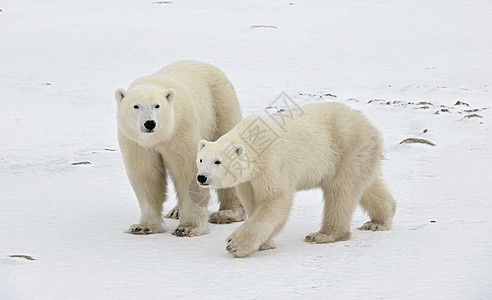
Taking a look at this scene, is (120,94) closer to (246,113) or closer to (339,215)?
(339,215)

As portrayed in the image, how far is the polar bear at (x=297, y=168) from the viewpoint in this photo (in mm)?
5617

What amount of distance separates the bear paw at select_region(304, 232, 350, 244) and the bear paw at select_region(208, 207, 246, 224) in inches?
41.8

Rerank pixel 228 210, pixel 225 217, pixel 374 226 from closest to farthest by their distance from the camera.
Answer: pixel 374 226 < pixel 225 217 < pixel 228 210

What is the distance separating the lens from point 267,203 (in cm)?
568

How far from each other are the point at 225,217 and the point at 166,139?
46.7 inches

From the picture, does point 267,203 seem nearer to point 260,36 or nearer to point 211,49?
point 211,49

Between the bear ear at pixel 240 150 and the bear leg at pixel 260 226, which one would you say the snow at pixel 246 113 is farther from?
the bear ear at pixel 240 150

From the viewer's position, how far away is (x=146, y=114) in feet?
19.2

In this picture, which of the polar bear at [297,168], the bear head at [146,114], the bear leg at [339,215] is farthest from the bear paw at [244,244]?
the bear head at [146,114]

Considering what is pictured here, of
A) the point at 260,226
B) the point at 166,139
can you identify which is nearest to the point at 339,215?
the point at 260,226

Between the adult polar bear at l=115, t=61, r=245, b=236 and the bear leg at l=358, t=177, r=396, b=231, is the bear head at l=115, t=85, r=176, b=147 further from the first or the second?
the bear leg at l=358, t=177, r=396, b=231

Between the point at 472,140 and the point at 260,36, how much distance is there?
742 centimetres

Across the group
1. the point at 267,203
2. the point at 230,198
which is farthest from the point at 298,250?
the point at 230,198

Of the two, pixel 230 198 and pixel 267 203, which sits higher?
pixel 267 203
